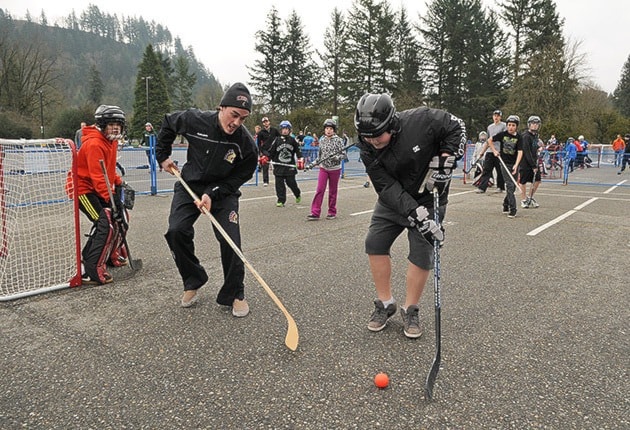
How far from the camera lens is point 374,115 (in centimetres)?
293

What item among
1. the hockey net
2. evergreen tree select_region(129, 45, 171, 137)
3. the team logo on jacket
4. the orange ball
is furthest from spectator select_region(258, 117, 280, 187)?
evergreen tree select_region(129, 45, 171, 137)

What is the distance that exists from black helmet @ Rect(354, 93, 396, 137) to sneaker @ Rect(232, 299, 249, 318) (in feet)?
5.85

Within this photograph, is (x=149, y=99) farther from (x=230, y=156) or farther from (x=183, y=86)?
(x=230, y=156)

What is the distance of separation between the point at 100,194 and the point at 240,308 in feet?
6.75

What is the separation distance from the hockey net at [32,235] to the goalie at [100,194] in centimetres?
12

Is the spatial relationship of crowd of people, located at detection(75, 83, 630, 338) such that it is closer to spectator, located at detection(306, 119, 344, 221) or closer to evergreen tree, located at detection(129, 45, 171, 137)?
spectator, located at detection(306, 119, 344, 221)

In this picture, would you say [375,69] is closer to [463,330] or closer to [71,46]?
[463,330]

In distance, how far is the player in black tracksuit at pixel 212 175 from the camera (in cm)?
365

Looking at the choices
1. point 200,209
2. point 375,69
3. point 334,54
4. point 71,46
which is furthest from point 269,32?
point 71,46

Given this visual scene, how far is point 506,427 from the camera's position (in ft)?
7.40

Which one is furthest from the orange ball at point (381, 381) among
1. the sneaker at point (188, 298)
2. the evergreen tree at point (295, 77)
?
the evergreen tree at point (295, 77)

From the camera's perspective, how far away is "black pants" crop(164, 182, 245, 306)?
3.71 m

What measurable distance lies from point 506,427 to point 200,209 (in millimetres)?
2664

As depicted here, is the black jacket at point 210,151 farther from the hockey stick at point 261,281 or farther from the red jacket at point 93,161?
the red jacket at point 93,161
